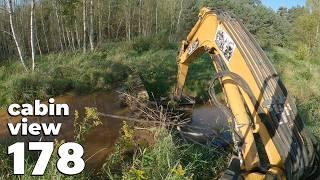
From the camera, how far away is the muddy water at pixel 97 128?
689 cm

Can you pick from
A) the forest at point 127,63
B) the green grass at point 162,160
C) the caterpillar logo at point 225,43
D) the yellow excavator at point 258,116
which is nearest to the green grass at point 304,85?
the forest at point 127,63

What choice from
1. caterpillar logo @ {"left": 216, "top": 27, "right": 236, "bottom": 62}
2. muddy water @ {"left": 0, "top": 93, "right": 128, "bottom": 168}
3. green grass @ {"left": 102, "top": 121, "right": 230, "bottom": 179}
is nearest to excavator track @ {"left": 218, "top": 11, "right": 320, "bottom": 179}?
caterpillar logo @ {"left": 216, "top": 27, "right": 236, "bottom": 62}

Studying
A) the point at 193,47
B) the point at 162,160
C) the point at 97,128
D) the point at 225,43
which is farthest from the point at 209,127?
the point at 162,160

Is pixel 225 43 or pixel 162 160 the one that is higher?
pixel 225 43

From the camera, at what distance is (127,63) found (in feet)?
44.1

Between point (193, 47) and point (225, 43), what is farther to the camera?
point (193, 47)

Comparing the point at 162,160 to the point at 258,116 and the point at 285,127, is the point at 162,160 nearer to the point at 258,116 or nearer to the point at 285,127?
the point at 258,116

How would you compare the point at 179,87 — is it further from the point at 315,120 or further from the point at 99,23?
the point at 99,23

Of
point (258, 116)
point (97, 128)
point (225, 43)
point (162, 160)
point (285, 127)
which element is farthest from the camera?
point (97, 128)

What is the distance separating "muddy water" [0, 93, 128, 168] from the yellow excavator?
2.39 m

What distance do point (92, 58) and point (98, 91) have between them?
11.5 ft

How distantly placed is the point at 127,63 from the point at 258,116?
9.29 m

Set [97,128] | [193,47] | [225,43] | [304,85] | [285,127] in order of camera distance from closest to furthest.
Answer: [285,127], [225,43], [193,47], [97,128], [304,85]

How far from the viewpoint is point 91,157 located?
640 cm
